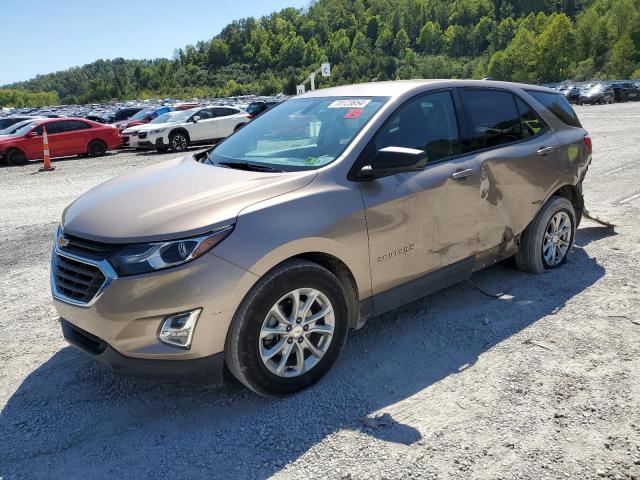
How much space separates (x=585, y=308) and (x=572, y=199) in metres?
1.40

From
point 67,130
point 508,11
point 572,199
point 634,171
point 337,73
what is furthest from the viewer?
point 508,11

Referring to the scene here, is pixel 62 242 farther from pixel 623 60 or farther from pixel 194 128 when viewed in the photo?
pixel 623 60

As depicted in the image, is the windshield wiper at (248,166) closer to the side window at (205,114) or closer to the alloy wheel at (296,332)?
the alloy wheel at (296,332)

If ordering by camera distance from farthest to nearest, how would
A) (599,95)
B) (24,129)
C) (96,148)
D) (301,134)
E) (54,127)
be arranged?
(599,95) → (96,148) → (54,127) → (24,129) → (301,134)

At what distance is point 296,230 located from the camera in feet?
10.1

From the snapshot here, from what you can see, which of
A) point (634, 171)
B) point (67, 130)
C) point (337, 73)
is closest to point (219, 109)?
point (67, 130)

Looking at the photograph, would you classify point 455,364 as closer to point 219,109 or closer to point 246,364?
point 246,364

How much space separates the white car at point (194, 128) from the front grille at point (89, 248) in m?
16.7

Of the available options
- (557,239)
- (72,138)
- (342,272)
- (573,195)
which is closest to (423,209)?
(342,272)

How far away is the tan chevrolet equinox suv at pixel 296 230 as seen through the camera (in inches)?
111

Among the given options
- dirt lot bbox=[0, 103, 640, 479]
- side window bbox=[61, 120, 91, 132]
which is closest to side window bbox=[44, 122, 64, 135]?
side window bbox=[61, 120, 91, 132]

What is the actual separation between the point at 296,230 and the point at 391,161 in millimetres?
778

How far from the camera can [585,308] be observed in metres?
4.32

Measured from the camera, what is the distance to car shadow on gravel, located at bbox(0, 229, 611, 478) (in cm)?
274
